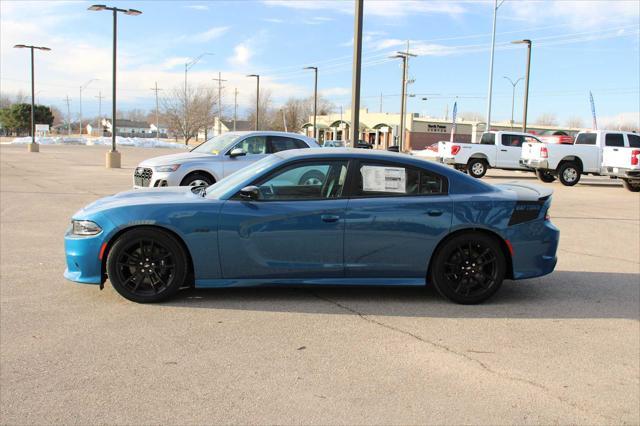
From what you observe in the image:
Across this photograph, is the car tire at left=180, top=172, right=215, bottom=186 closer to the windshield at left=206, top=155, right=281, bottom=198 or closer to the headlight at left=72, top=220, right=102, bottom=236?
Answer: the windshield at left=206, top=155, right=281, bottom=198

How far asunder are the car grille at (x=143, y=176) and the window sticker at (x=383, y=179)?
735 cm

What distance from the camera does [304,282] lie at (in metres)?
5.59

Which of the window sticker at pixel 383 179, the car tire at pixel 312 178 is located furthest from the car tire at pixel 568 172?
the car tire at pixel 312 178

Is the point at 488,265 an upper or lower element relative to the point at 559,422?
upper

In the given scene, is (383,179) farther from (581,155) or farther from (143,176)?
(581,155)

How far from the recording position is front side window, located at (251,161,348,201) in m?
5.57

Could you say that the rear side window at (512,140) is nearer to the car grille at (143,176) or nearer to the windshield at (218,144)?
the windshield at (218,144)

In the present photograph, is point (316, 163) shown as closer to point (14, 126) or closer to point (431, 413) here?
point (431, 413)

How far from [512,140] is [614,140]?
14.1 ft

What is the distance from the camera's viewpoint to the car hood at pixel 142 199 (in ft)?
18.0

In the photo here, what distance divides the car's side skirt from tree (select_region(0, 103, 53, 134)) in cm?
9406

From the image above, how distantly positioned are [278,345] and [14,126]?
98088mm

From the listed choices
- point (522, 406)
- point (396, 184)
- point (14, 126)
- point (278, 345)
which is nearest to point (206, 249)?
point (278, 345)

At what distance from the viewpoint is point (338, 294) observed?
604 centimetres
